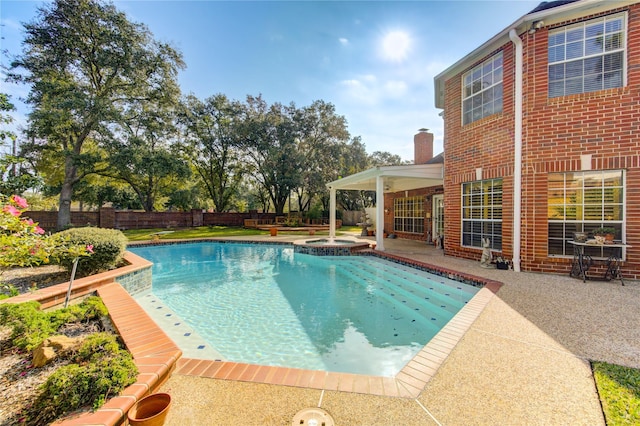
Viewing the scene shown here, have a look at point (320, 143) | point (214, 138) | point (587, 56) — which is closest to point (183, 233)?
point (214, 138)

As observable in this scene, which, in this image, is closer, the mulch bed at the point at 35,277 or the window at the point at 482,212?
the mulch bed at the point at 35,277

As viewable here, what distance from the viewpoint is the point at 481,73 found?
9.15m

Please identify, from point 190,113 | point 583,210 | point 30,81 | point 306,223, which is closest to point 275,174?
point 306,223

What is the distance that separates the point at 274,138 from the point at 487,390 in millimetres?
25808

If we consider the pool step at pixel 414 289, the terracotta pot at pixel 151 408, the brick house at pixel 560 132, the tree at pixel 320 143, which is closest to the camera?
the terracotta pot at pixel 151 408

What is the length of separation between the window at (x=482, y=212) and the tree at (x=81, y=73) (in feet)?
64.5

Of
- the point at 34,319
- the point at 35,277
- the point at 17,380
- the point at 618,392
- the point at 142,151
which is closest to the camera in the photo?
the point at 618,392

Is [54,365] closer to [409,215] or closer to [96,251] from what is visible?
[96,251]

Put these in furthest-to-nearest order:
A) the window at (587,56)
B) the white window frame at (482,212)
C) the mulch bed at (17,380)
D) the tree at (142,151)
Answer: the tree at (142,151) < the white window frame at (482,212) < the window at (587,56) < the mulch bed at (17,380)

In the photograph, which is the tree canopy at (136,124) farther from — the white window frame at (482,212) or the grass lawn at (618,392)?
the white window frame at (482,212)

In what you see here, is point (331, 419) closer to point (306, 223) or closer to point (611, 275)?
point (611, 275)

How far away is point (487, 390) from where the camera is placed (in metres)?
2.57

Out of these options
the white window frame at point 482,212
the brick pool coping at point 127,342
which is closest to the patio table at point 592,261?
the white window frame at point 482,212

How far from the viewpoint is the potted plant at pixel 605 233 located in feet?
21.2
